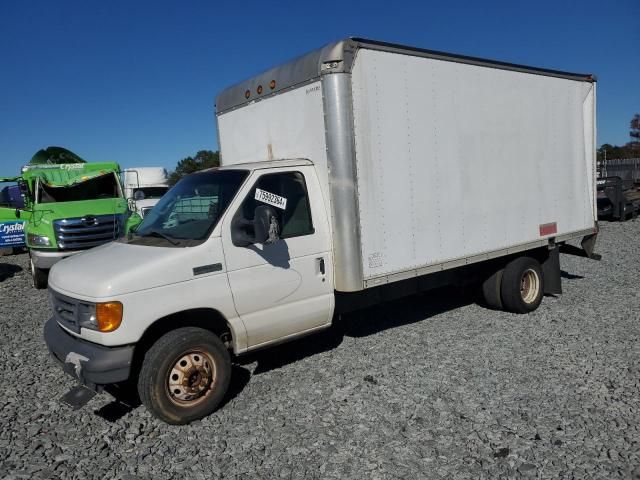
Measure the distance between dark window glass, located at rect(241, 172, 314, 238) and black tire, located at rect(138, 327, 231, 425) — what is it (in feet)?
4.03

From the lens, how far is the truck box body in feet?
15.5

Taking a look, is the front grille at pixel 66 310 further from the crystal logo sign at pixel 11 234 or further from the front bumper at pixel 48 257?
the crystal logo sign at pixel 11 234

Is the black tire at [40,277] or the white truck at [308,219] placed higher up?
the white truck at [308,219]

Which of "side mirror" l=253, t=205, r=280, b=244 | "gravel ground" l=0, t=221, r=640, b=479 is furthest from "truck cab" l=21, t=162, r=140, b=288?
"side mirror" l=253, t=205, r=280, b=244

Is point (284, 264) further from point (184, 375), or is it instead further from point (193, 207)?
point (184, 375)

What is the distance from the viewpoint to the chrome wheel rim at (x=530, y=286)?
23.0 feet

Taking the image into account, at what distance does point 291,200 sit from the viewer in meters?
4.77

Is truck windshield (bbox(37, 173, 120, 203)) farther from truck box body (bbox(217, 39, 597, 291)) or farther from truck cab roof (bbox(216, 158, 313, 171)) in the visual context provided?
truck cab roof (bbox(216, 158, 313, 171))

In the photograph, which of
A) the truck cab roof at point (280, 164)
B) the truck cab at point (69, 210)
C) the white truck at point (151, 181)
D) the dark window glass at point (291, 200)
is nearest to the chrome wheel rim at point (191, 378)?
the dark window glass at point (291, 200)

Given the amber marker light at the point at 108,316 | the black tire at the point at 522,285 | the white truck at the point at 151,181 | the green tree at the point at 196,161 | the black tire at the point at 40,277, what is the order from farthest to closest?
the green tree at the point at 196,161 → the white truck at the point at 151,181 → the black tire at the point at 40,277 → the black tire at the point at 522,285 → the amber marker light at the point at 108,316

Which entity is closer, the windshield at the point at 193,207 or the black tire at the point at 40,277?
the windshield at the point at 193,207

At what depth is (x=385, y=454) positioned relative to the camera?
3.62 metres

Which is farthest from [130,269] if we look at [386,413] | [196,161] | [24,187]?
[196,161]

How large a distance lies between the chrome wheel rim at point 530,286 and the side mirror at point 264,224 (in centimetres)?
440
